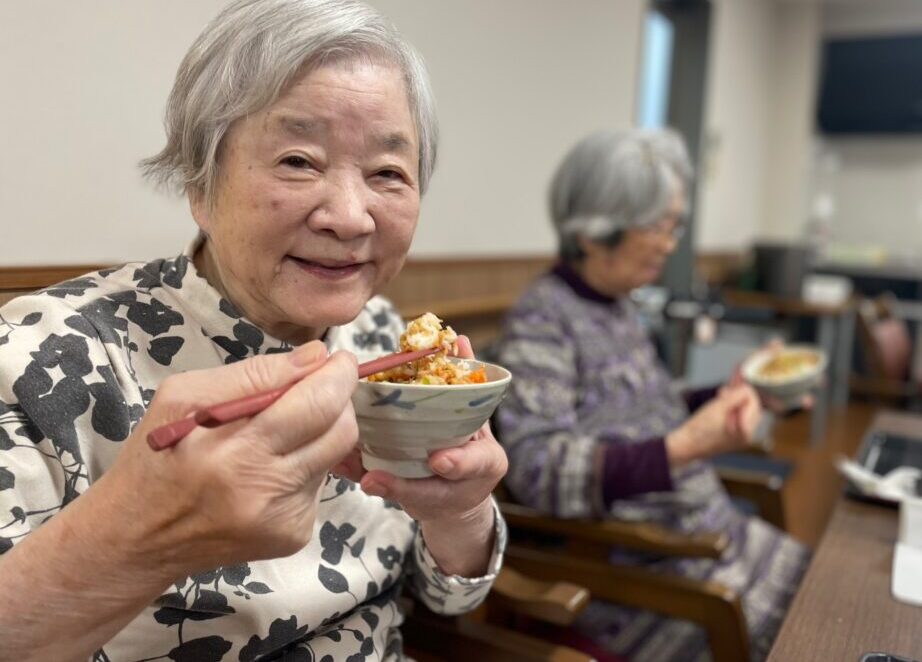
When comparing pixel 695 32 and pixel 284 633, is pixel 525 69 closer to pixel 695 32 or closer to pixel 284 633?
pixel 284 633

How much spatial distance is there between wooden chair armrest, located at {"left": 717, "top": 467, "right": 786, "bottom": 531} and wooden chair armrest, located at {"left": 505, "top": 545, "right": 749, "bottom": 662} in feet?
1.71

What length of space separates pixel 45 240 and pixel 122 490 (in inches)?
28.2

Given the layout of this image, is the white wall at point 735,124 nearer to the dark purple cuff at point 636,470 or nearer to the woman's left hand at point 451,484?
the dark purple cuff at point 636,470

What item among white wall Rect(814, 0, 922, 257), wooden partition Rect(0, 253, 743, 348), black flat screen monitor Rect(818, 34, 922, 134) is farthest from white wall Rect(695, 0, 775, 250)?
wooden partition Rect(0, 253, 743, 348)

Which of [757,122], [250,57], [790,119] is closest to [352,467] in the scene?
[250,57]

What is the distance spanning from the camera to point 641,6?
3350 mm

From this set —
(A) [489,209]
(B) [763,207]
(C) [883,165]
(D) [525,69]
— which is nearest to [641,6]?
(D) [525,69]

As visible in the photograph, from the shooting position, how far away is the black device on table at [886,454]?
4.79 feet

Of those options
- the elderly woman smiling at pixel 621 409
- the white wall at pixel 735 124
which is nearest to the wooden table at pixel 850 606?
the elderly woman smiling at pixel 621 409

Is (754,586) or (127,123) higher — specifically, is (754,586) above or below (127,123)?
below

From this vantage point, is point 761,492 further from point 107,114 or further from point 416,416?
point 107,114

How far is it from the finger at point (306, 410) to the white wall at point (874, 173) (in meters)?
6.93

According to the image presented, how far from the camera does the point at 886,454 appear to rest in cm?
172

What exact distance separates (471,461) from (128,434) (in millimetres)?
373
